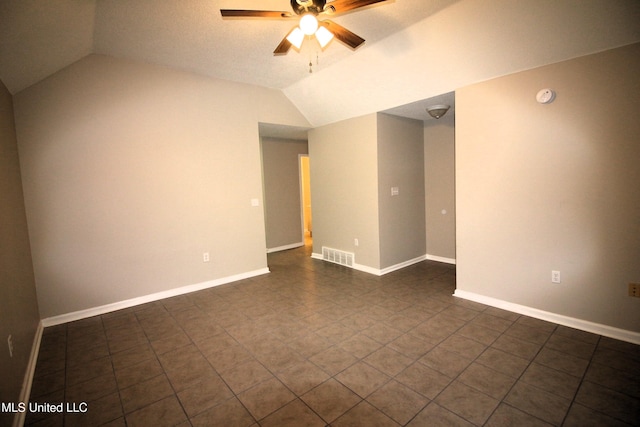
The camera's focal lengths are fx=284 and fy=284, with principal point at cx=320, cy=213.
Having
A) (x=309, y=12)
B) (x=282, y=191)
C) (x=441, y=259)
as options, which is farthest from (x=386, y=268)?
(x=309, y=12)

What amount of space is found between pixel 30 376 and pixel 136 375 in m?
0.80

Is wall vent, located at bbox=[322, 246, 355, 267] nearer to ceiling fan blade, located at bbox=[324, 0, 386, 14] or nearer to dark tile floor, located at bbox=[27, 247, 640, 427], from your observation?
dark tile floor, located at bbox=[27, 247, 640, 427]

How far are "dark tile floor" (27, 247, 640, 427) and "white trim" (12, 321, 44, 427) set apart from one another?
0.05 meters

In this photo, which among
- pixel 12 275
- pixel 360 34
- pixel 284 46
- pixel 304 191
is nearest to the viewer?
pixel 12 275

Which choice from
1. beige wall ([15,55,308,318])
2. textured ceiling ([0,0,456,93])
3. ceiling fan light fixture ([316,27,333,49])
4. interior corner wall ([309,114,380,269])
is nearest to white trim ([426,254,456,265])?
interior corner wall ([309,114,380,269])

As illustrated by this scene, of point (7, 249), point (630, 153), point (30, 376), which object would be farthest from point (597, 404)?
point (7, 249)

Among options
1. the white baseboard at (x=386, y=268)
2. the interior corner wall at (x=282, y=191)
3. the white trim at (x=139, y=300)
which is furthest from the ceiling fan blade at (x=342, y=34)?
the interior corner wall at (x=282, y=191)

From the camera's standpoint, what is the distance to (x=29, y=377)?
219 cm

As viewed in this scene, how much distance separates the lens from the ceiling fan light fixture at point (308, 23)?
6.34 ft

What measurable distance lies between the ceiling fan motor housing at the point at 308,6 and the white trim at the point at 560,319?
3.35 meters

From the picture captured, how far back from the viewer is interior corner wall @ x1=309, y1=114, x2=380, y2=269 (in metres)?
4.39

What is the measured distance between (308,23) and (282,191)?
15.1ft

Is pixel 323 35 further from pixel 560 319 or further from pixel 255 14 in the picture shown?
pixel 560 319

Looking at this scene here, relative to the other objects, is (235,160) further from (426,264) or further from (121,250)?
(426,264)
